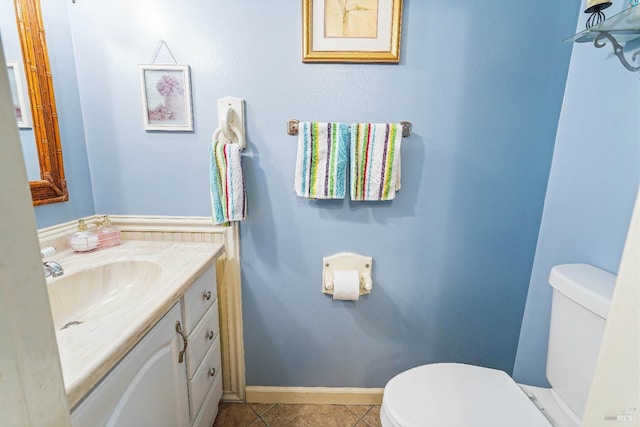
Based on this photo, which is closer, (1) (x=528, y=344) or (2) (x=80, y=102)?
(2) (x=80, y=102)

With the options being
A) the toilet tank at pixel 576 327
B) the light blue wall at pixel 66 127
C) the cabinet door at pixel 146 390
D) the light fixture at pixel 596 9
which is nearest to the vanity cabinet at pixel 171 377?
the cabinet door at pixel 146 390

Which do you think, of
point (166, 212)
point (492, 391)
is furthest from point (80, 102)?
point (492, 391)

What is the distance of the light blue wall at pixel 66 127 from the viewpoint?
103 centimetres

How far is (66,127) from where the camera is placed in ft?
3.63

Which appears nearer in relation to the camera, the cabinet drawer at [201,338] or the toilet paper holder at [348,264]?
the cabinet drawer at [201,338]

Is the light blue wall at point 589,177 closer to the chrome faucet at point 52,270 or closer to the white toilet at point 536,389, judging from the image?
the white toilet at point 536,389

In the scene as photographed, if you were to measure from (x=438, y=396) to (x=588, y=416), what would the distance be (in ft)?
2.00

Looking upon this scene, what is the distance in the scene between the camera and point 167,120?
117 cm

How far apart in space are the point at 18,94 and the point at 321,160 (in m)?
1.03

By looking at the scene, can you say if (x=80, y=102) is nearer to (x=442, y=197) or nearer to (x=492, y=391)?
(x=442, y=197)

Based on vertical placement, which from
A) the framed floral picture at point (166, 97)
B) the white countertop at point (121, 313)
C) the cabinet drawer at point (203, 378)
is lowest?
the cabinet drawer at point (203, 378)

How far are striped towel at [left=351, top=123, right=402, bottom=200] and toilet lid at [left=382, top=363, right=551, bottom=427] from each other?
68 centimetres

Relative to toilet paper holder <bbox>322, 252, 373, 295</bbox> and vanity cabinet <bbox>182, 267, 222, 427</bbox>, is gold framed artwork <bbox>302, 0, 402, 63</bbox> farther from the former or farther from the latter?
vanity cabinet <bbox>182, 267, 222, 427</bbox>

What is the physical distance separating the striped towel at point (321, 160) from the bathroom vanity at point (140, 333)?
1.55ft
